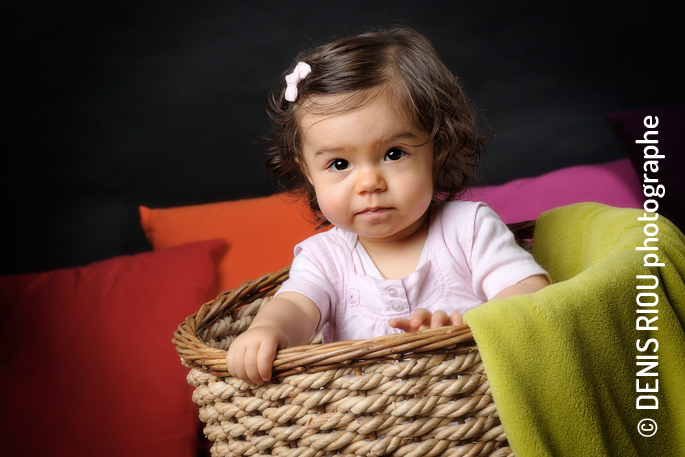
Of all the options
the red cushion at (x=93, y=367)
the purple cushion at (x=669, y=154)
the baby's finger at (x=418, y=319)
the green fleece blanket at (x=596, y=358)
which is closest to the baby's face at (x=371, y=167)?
the baby's finger at (x=418, y=319)

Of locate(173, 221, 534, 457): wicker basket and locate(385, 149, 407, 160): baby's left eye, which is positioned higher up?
locate(385, 149, 407, 160): baby's left eye

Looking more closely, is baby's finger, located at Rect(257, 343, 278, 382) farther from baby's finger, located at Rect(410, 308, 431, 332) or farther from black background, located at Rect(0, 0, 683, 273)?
black background, located at Rect(0, 0, 683, 273)

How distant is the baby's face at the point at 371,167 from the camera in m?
1.00

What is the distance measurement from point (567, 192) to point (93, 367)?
123 cm

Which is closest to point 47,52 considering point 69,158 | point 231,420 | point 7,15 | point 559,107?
point 7,15

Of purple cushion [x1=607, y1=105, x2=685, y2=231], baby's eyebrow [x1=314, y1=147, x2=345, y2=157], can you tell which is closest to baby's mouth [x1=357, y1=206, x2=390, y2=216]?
baby's eyebrow [x1=314, y1=147, x2=345, y2=157]

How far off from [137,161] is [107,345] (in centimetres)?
66

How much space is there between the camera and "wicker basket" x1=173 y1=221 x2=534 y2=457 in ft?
2.26

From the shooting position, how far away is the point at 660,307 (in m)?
0.76

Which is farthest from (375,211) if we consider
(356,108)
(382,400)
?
(382,400)

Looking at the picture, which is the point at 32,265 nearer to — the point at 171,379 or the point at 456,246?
the point at 171,379

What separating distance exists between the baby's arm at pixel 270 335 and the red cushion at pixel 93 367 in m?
0.40

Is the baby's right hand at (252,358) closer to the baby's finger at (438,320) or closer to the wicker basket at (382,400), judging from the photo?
the wicker basket at (382,400)

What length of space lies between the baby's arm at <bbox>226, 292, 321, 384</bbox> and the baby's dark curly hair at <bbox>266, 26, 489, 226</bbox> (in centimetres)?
29
